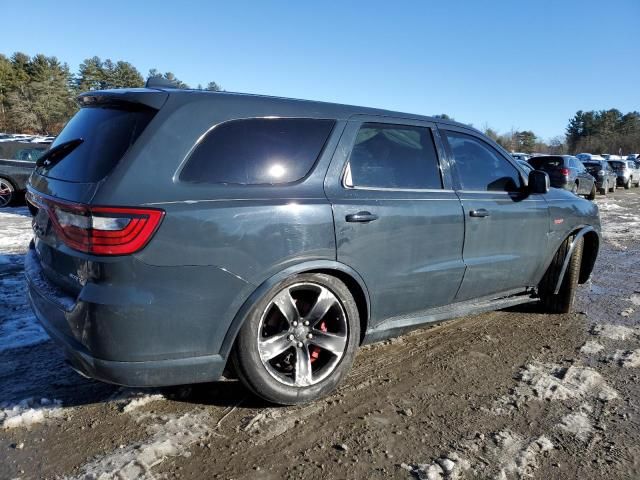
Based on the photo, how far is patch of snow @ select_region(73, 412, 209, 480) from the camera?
2262mm

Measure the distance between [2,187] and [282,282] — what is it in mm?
10759

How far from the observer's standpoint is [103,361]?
2361 mm

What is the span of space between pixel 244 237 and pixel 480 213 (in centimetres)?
194

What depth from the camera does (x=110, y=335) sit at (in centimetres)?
231

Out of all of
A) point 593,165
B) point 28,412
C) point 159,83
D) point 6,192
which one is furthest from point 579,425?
point 593,165

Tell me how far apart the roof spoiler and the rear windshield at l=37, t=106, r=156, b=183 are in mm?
34

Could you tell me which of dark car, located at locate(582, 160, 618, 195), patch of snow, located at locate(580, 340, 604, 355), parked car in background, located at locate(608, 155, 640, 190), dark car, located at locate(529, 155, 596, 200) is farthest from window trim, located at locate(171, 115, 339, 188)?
parked car in background, located at locate(608, 155, 640, 190)

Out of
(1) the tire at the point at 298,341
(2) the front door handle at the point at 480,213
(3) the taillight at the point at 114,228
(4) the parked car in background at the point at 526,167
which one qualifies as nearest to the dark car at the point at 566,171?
(4) the parked car in background at the point at 526,167

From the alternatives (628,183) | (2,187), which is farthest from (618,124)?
(2,187)

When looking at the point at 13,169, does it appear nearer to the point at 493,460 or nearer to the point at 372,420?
the point at 372,420

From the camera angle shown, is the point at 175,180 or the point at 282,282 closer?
the point at 175,180

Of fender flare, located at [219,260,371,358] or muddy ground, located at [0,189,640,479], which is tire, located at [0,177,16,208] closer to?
muddy ground, located at [0,189,640,479]

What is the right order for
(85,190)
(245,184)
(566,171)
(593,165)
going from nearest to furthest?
(85,190) < (245,184) < (566,171) < (593,165)

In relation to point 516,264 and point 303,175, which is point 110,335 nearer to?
point 303,175
